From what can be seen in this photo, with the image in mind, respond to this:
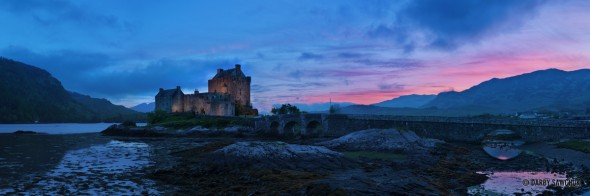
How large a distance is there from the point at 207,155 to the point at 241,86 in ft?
239

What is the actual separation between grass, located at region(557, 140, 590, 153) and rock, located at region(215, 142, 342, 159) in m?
23.2

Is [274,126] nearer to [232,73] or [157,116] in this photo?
[232,73]

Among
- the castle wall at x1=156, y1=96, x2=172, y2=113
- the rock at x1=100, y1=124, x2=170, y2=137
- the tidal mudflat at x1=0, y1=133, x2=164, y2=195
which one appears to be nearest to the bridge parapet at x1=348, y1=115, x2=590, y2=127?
the rock at x1=100, y1=124, x2=170, y2=137

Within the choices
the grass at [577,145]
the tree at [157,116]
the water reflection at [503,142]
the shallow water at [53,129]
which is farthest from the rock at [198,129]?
the grass at [577,145]

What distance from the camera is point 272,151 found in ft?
95.5

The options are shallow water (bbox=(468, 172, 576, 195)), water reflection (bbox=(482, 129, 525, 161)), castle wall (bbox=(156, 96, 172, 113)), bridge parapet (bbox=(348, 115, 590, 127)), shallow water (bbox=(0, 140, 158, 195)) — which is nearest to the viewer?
shallow water (bbox=(0, 140, 158, 195))

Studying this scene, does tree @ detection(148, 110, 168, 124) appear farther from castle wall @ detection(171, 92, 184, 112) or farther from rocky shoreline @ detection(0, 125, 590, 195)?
rocky shoreline @ detection(0, 125, 590, 195)

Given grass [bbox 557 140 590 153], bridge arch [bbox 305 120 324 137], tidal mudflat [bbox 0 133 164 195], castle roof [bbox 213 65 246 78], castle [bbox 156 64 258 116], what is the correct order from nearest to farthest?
1. tidal mudflat [bbox 0 133 164 195]
2. grass [bbox 557 140 590 153]
3. bridge arch [bbox 305 120 324 137]
4. castle [bbox 156 64 258 116]
5. castle roof [bbox 213 65 246 78]

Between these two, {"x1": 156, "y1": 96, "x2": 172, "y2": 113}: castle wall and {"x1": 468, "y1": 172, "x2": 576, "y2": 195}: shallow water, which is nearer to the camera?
{"x1": 468, "y1": 172, "x2": 576, "y2": 195}: shallow water

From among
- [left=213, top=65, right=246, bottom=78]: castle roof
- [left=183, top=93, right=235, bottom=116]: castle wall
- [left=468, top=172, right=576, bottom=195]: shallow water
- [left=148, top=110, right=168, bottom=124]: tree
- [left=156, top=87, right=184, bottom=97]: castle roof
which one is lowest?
[left=468, top=172, right=576, bottom=195]: shallow water

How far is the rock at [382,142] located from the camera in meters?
41.1

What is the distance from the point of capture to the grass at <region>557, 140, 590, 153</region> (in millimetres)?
35787

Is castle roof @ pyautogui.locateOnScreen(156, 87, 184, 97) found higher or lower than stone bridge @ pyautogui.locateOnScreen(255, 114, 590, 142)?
higher

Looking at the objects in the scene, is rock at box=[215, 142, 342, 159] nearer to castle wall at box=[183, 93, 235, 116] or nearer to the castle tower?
castle wall at box=[183, 93, 235, 116]
